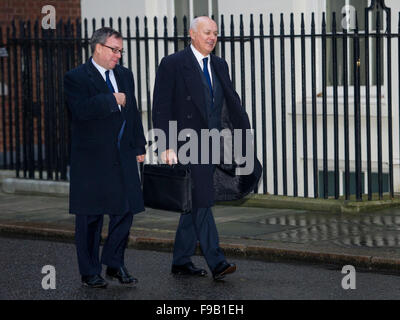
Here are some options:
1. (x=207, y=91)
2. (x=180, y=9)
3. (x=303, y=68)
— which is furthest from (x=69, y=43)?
(x=207, y=91)

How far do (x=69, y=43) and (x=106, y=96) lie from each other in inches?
216

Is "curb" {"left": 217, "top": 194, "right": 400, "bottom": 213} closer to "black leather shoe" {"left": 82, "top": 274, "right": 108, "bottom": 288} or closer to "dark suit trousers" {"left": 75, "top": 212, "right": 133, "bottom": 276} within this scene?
"dark suit trousers" {"left": 75, "top": 212, "right": 133, "bottom": 276}

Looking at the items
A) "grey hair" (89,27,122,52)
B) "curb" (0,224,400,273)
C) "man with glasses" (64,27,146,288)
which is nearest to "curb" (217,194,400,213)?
"curb" (0,224,400,273)

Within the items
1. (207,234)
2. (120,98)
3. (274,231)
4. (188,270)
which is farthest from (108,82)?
(274,231)

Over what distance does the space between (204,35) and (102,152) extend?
108 centimetres

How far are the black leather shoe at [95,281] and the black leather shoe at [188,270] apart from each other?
664 millimetres

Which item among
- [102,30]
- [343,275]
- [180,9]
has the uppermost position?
[180,9]

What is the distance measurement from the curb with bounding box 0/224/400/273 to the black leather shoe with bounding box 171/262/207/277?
3.08 ft

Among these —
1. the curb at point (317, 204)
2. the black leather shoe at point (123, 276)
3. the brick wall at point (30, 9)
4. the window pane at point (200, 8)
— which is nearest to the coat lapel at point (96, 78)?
the black leather shoe at point (123, 276)

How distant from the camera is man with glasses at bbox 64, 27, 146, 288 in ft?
23.8

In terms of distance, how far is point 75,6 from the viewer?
56.4 ft

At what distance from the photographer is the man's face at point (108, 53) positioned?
23.8ft

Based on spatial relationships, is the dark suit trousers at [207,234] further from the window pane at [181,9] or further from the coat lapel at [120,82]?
the window pane at [181,9]

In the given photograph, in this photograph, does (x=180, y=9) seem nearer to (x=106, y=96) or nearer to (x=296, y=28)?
(x=296, y=28)
